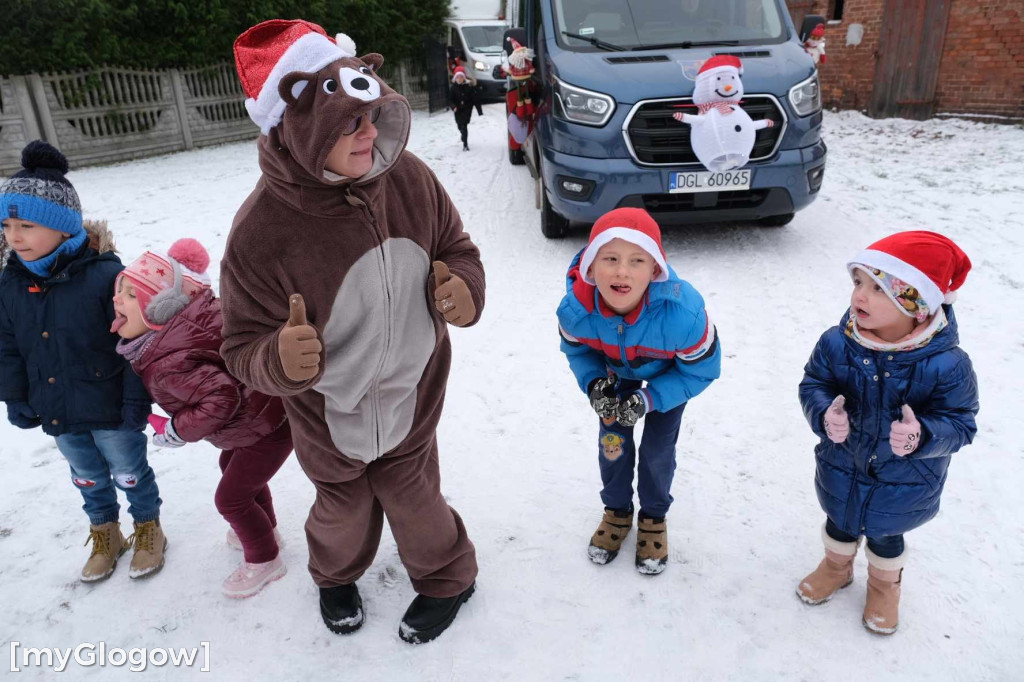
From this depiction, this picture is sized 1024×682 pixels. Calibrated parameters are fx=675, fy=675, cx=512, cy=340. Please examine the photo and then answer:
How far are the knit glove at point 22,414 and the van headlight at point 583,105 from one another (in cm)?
402

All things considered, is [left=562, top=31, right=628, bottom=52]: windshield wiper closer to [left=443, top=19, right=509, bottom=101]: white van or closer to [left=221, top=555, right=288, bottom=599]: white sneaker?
[left=221, top=555, right=288, bottom=599]: white sneaker

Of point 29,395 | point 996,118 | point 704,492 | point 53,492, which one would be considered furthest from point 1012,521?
point 996,118

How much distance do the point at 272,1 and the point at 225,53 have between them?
1289 mm

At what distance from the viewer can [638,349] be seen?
2.30 m

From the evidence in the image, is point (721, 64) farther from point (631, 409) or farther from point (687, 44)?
point (631, 409)

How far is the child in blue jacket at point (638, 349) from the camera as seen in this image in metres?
2.16

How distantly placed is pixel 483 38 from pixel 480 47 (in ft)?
1.77

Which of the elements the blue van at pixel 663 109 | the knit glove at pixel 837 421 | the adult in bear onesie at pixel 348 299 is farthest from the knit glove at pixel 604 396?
the blue van at pixel 663 109

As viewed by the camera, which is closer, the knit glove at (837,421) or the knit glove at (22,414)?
the knit glove at (837,421)

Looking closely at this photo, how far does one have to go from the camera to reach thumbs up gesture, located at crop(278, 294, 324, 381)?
172 centimetres

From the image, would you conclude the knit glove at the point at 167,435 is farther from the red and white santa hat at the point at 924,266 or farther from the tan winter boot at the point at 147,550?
the red and white santa hat at the point at 924,266

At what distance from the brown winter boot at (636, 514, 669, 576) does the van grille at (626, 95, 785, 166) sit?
325cm

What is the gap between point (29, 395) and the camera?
2.48 m

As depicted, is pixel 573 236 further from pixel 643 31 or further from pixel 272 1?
pixel 272 1
